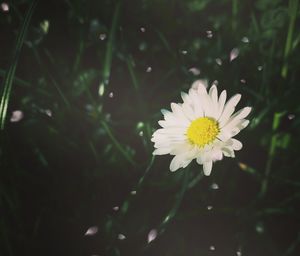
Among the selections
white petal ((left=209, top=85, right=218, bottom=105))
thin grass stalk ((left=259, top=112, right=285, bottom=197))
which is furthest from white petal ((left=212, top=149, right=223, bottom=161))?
thin grass stalk ((left=259, top=112, right=285, bottom=197))

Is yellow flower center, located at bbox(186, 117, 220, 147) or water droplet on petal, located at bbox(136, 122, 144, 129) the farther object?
water droplet on petal, located at bbox(136, 122, 144, 129)

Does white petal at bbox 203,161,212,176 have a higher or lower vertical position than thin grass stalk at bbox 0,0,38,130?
lower

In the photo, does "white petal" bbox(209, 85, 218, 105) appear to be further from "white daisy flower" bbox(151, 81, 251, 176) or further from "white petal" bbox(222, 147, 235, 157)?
"white petal" bbox(222, 147, 235, 157)

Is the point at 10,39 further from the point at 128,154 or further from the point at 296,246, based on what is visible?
the point at 296,246

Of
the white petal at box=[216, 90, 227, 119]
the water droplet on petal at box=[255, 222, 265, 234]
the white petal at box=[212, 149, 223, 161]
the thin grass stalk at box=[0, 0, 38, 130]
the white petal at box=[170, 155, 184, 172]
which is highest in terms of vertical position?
the thin grass stalk at box=[0, 0, 38, 130]

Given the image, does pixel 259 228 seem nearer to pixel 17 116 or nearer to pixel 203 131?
pixel 203 131

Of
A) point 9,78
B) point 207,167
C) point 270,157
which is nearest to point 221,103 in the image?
point 207,167
